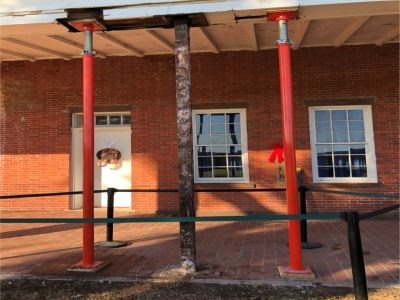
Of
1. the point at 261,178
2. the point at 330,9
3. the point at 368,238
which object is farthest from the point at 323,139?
the point at 330,9

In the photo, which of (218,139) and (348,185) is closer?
(348,185)

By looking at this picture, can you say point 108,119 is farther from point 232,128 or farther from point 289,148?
point 289,148

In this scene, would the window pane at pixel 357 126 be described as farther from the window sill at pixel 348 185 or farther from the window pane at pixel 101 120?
the window pane at pixel 101 120

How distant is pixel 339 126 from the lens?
10695mm

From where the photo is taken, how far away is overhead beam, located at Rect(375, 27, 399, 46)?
916 centimetres

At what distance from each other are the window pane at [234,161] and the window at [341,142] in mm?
1888

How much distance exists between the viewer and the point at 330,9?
5742 mm

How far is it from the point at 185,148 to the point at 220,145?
17.1 feet

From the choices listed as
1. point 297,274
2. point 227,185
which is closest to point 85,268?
point 297,274

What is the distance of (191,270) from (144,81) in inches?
264

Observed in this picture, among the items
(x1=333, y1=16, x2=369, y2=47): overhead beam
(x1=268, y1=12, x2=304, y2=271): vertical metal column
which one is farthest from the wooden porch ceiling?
(x1=268, y1=12, x2=304, y2=271): vertical metal column

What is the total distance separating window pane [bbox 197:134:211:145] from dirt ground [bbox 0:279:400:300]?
6.17m

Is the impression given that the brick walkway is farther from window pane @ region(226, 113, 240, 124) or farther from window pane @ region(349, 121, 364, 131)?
window pane @ region(226, 113, 240, 124)

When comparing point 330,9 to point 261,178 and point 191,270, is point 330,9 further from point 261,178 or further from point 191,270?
point 261,178
